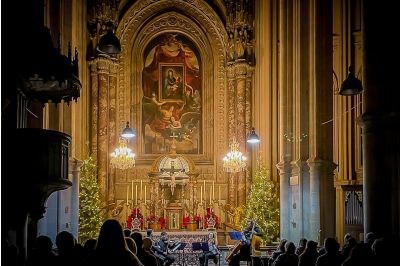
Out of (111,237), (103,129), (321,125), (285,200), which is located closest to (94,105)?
(103,129)

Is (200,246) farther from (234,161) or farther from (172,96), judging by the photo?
(172,96)

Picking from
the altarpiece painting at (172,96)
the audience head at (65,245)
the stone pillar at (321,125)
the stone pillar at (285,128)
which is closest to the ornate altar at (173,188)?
the altarpiece painting at (172,96)

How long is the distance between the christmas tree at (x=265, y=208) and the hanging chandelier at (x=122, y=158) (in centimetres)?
679

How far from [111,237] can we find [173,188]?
25796 millimetres

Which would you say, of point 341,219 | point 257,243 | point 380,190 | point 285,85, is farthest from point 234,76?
point 380,190

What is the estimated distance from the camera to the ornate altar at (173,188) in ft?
108

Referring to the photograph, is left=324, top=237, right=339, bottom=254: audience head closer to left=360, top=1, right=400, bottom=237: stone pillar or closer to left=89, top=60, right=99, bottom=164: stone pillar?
left=360, top=1, right=400, bottom=237: stone pillar

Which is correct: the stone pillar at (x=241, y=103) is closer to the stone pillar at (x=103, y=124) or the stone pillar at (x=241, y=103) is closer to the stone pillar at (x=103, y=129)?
the stone pillar at (x=103, y=124)

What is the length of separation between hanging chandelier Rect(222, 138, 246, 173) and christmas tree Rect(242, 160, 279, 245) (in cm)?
452

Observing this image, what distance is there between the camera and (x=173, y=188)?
108 ft

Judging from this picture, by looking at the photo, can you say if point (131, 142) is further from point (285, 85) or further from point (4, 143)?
point (4, 143)

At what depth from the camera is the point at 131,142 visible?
1353 inches

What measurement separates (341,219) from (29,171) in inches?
547

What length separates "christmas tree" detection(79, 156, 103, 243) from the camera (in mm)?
27703
